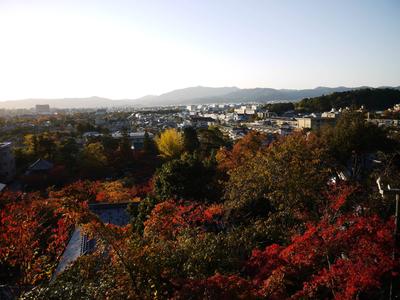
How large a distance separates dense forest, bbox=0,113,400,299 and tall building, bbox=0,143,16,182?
8430 mm

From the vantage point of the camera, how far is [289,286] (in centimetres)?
641

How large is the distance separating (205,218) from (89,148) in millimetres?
15473

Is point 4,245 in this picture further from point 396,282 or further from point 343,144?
point 343,144

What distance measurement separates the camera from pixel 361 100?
55.7 metres

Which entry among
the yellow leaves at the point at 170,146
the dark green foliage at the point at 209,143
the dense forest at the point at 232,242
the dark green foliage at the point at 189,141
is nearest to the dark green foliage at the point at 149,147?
the yellow leaves at the point at 170,146

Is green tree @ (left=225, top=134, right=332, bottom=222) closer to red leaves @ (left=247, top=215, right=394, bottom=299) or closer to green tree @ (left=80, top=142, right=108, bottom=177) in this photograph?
red leaves @ (left=247, top=215, right=394, bottom=299)

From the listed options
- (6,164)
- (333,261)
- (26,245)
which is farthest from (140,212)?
(6,164)

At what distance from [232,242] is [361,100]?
55.0m

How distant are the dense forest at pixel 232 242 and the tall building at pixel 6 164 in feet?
27.7

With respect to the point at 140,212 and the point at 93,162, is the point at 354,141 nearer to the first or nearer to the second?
the point at 140,212

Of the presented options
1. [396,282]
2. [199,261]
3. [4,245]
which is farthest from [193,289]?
[4,245]

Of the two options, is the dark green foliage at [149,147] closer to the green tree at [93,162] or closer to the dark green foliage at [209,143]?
the dark green foliage at [209,143]

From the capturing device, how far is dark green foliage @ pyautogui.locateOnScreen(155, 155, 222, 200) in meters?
13.1

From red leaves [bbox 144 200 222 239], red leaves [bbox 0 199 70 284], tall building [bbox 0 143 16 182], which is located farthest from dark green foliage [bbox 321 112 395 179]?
tall building [bbox 0 143 16 182]
